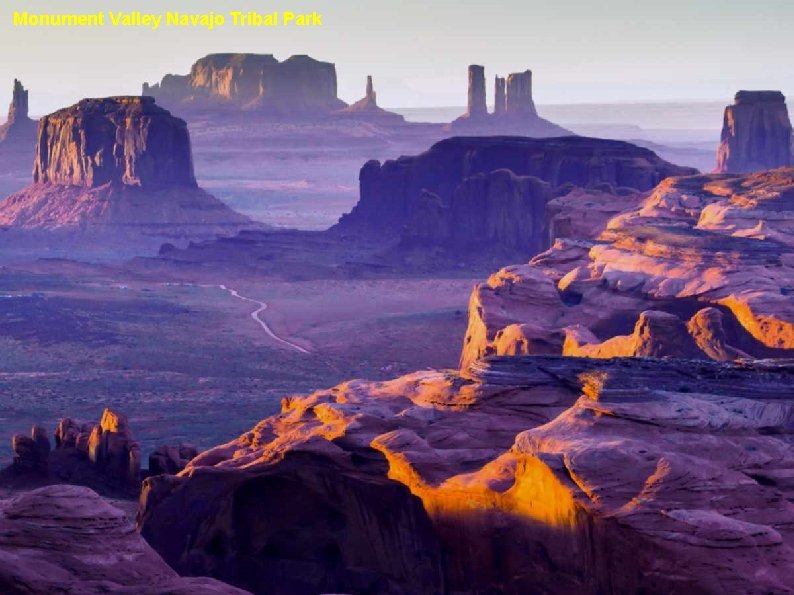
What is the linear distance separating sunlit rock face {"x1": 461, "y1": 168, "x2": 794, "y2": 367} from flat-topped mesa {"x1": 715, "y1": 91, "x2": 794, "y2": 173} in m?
74.6

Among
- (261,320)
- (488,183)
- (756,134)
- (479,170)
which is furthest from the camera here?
(756,134)

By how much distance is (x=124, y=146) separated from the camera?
139 m

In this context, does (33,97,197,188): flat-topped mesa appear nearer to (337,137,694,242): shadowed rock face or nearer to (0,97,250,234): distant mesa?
(0,97,250,234): distant mesa

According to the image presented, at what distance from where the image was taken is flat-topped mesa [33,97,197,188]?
138 metres

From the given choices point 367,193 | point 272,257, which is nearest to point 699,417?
point 272,257

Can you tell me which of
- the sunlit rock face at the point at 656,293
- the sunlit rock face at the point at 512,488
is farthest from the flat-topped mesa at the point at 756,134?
the sunlit rock face at the point at 512,488

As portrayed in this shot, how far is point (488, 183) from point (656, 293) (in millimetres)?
58798

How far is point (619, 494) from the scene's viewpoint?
23875 mm

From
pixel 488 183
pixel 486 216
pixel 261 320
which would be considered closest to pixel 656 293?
pixel 261 320

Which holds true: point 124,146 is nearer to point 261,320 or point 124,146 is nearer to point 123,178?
point 123,178

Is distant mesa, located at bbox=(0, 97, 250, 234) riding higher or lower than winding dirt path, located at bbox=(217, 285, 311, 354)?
higher

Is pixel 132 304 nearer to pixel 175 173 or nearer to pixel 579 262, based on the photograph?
pixel 579 262

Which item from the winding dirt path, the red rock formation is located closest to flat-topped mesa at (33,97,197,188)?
A: the red rock formation

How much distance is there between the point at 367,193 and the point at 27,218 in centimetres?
3271
